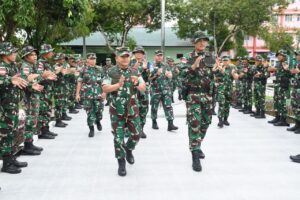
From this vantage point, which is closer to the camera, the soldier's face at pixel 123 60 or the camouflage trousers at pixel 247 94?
the soldier's face at pixel 123 60

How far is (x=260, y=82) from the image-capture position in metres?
10.9

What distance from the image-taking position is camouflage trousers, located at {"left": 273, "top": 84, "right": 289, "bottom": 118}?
9.85m

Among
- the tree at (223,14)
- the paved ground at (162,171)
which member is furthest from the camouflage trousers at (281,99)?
the tree at (223,14)

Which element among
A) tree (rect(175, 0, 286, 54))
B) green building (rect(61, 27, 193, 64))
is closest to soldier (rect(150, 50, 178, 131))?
tree (rect(175, 0, 286, 54))

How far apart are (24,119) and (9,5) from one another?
3.00 meters

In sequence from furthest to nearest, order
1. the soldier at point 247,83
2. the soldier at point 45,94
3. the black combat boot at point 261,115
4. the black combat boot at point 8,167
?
the soldier at point 247,83 < the black combat boot at point 261,115 < the soldier at point 45,94 < the black combat boot at point 8,167

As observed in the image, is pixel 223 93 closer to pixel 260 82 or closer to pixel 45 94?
pixel 260 82

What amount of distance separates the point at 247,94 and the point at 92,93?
18.4 ft

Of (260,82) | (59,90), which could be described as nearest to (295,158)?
(260,82)

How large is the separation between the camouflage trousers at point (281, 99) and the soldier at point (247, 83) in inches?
70.8

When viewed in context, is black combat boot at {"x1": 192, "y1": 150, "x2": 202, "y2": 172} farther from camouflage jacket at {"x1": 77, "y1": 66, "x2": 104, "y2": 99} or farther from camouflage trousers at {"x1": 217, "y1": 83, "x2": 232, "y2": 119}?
camouflage trousers at {"x1": 217, "y1": 83, "x2": 232, "y2": 119}

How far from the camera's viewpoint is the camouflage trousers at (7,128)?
554 cm

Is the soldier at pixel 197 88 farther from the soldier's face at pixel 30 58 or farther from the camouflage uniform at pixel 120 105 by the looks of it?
the soldier's face at pixel 30 58

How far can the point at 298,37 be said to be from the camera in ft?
124
